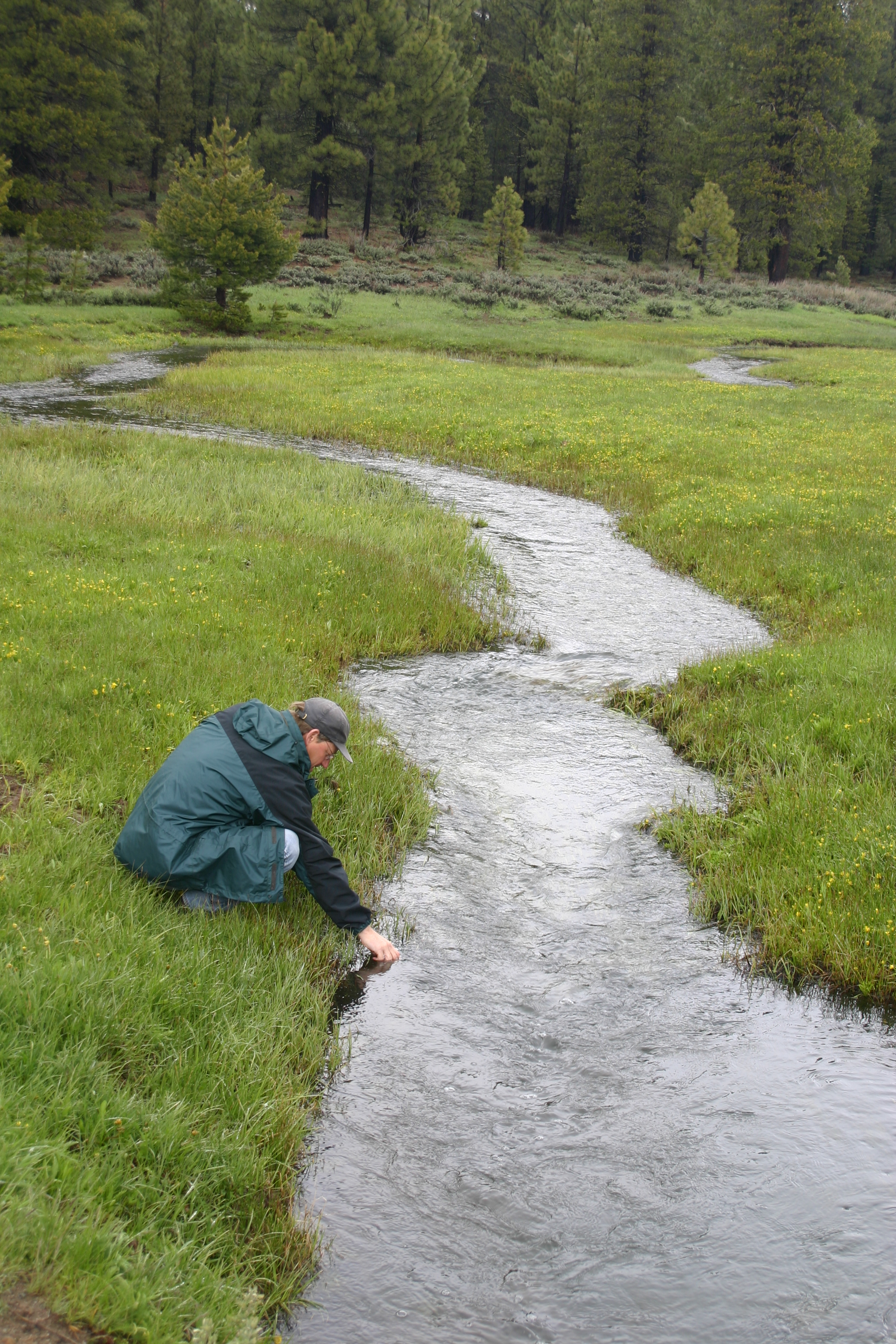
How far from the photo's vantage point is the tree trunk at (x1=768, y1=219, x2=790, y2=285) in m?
72.5

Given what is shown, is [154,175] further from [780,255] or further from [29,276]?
[780,255]

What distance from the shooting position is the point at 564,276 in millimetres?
67375

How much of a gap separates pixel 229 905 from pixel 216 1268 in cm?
231

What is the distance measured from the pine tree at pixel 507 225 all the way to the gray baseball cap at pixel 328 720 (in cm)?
6342

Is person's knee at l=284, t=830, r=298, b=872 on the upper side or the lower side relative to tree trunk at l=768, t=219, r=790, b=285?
lower

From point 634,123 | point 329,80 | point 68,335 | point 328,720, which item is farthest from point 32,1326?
point 634,123

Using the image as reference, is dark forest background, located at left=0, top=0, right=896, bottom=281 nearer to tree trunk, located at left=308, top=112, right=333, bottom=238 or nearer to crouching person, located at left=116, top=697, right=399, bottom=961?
tree trunk, located at left=308, top=112, right=333, bottom=238

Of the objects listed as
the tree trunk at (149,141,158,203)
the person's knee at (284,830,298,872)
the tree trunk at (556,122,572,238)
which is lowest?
the person's knee at (284,830,298,872)

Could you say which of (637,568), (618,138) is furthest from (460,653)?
(618,138)

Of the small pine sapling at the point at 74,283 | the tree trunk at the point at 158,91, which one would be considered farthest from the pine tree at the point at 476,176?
the small pine sapling at the point at 74,283

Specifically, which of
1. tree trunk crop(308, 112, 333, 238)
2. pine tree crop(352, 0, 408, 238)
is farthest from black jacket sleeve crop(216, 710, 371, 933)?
tree trunk crop(308, 112, 333, 238)

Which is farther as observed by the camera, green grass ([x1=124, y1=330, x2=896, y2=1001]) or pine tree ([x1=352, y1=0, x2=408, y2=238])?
pine tree ([x1=352, y1=0, x2=408, y2=238])

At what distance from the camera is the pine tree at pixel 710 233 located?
219 feet

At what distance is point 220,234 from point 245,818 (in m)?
40.9
